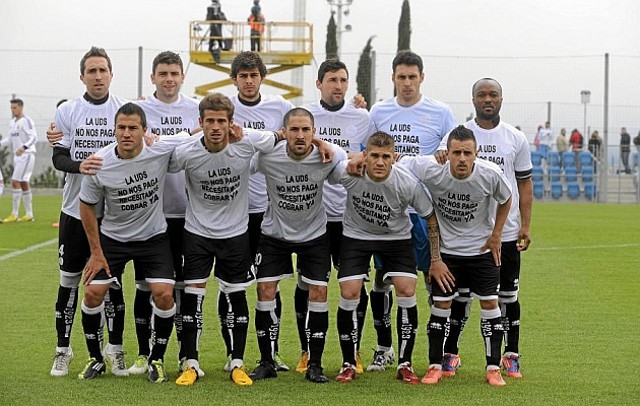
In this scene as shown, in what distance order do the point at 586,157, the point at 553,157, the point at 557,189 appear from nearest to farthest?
the point at 586,157 < the point at 553,157 < the point at 557,189

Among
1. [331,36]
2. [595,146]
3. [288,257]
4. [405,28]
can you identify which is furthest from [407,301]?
[331,36]

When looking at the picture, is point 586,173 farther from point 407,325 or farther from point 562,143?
point 407,325

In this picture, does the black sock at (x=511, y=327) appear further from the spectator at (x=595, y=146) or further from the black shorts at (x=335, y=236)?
the spectator at (x=595, y=146)

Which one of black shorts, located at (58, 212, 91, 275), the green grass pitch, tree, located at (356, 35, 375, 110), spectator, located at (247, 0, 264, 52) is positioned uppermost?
spectator, located at (247, 0, 264, 52)

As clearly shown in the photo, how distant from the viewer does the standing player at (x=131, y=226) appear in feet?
22.4

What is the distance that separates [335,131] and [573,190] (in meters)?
26.1

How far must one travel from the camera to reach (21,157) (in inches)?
810

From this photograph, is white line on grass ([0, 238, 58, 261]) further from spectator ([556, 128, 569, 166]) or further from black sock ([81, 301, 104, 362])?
spectator ([556, 128, 569, 166])

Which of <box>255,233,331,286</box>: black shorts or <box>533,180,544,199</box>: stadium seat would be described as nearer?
<box>255,233,331,286</box>: black shorts

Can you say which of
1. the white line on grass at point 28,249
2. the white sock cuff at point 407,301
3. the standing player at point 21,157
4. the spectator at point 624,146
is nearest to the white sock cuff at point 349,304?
the white sock cuff at point 407,301

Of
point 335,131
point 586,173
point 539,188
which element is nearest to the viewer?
point 335,131

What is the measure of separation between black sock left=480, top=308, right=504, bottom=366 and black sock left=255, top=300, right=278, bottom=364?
1.52 metres

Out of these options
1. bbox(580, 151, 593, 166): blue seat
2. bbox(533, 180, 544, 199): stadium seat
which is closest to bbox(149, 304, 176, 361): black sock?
bbox(580, 151, 593, 166): blue seat

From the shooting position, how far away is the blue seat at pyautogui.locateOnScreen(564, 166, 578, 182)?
1267 inches
